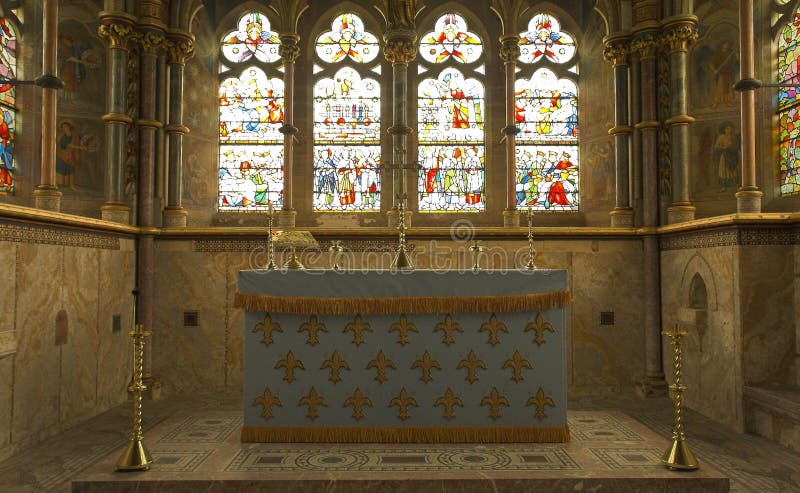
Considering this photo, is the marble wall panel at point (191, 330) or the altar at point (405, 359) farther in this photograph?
the marble wall panel at point (191, 330)

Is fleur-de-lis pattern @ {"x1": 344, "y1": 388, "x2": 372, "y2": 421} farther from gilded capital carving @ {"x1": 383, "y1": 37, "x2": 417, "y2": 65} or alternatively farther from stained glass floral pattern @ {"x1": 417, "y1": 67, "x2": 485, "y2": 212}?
gilded capital carving @ {"x1": 383, "y1": 37, "x2": 417, "y2": 65}

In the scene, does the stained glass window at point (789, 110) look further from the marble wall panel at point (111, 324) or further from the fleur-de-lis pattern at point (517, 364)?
the marble wall panel at point (111, 324)

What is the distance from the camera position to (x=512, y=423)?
5.99 m

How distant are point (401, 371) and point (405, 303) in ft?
2.09

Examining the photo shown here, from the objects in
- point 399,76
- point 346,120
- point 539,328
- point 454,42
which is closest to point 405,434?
point 539,328

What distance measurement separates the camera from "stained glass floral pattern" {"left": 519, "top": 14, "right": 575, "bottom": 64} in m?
11.3

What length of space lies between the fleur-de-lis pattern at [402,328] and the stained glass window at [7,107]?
255 inches

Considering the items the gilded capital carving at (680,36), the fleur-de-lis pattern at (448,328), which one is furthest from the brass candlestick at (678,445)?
the gilded capital carving at (680,36)

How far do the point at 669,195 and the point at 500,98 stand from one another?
130 inches

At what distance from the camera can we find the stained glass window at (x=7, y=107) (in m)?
9.16

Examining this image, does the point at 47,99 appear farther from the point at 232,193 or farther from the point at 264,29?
the point at 264,29

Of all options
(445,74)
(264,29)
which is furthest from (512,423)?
(264,29)

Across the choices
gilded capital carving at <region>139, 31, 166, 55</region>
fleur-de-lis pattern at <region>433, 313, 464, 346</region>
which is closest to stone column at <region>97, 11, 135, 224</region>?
gilded capital carving at <region>139, 31, 166, 55</region>

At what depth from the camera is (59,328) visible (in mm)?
7172
